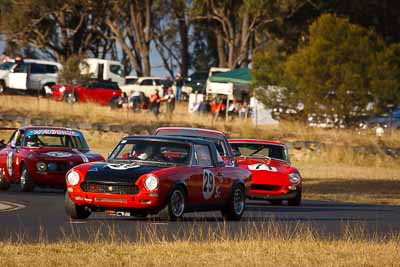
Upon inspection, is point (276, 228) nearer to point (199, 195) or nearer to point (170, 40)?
point (199, 195)

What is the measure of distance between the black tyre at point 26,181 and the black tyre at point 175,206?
7267mm

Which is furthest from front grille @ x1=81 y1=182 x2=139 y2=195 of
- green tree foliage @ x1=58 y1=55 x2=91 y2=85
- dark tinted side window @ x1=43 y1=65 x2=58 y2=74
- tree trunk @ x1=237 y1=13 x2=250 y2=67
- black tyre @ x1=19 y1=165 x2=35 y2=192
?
tree trunk @ x1=237 y1=13 x2=250 y2=67

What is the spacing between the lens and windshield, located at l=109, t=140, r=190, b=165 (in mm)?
18172

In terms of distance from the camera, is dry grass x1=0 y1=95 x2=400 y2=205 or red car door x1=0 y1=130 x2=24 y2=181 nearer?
red car door x1=0 y1=130 x2=24 y2=181

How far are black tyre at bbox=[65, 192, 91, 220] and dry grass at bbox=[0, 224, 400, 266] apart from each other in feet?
7.36

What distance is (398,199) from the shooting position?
1139 inches

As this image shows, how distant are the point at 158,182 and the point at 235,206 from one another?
8.17 ft

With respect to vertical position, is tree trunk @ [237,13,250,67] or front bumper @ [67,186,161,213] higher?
tree trunk @ [237,13,250,67]

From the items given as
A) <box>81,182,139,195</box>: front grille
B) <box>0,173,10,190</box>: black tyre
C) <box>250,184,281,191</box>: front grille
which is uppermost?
<box>81,182,139,195</box>: front grille

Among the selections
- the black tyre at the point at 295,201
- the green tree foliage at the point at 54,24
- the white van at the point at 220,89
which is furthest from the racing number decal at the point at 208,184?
the green tree foliage at the point at 54,24

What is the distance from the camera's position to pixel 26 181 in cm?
2438

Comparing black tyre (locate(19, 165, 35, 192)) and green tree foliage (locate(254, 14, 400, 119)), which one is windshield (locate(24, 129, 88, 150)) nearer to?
black tyre (locate(19, 165, 35, 192))

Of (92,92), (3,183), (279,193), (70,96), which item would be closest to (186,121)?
(70,96)

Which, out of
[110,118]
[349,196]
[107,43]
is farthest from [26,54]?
[349,196]
